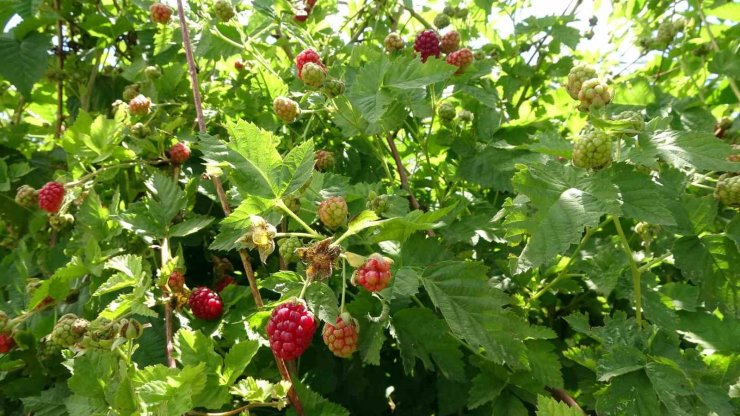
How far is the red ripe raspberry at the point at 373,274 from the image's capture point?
3.15 ft

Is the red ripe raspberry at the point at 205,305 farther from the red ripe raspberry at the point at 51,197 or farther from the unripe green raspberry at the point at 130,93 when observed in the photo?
the unripe green raspberry at the point at 130,93

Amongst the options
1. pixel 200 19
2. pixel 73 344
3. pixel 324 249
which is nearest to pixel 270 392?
pixel 324 249

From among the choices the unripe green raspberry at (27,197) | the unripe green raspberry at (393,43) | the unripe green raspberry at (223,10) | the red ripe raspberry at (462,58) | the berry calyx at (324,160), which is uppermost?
the unripe green raspberry at (223,10)

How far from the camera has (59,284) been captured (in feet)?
4.66

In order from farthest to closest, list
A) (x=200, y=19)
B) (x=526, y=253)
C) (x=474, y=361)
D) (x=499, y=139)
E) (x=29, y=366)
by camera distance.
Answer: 1. (x=200, y=19)
2. (x=499, y=139)
3. (x=29, y=366)
4. (x=474, y=361)
5. (x=526, y=253)

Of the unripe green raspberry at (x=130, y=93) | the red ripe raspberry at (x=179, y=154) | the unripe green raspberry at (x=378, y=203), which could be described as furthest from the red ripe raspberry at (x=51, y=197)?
the unripe green raspberry at (x=378, y=203)

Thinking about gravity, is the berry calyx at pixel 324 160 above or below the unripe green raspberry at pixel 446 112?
below

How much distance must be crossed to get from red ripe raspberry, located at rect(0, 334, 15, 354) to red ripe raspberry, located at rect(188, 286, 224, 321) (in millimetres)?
489

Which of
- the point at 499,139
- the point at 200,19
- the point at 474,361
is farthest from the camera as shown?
the point at 200,19

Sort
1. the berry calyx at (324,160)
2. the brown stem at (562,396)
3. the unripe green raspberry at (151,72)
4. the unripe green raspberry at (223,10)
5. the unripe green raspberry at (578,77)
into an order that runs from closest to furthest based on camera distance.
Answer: the unripe green raspberry at (578,77) < the brown stem at (562,396) < the berry calyx at (324,160) < the unripe green raspberry at (223,10) < the unripe green raspberry at (151,72)

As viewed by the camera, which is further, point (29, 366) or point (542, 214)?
point (29, 366)

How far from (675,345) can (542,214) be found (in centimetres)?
43

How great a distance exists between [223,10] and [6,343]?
987 millimetres

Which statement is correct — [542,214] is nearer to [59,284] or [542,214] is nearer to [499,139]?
[499,139]
